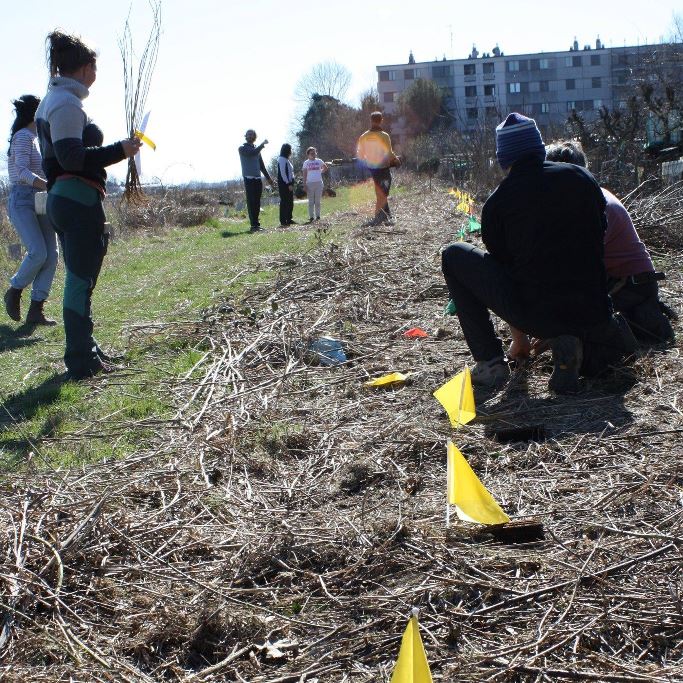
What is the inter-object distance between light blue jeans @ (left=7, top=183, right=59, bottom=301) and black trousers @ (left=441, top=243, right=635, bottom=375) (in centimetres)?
447

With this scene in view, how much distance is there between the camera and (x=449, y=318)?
20.7 ft

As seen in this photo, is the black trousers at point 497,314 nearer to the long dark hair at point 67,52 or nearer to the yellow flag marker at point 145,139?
the yellow flag marker at point 145,139

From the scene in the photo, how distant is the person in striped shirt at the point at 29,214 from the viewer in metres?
7.72

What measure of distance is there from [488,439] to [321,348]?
2.03 meters

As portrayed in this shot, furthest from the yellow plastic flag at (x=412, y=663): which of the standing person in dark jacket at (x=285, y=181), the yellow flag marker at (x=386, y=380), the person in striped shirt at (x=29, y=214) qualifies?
the standing person in dark jacket at (x=285, y=181)

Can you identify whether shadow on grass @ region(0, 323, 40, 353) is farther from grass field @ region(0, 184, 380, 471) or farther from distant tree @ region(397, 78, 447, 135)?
distant tree @ region(397, 78, 447, 135)

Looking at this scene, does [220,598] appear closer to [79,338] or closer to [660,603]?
[660,603]

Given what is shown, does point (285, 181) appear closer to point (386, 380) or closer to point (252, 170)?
point (252, 170)

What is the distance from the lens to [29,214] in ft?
25.7

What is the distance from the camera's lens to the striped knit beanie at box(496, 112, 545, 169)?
4.20 metres

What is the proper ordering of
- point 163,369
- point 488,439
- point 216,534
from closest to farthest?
point 216,534, point 488,439, point 163,369

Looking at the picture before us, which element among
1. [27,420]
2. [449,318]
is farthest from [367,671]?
[449,318]

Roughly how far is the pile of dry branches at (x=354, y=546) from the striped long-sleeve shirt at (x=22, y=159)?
4099 mm

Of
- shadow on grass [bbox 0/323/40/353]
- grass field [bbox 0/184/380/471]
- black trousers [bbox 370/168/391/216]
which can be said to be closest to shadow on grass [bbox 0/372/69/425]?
grass field [bbox 0/184/380/471]
